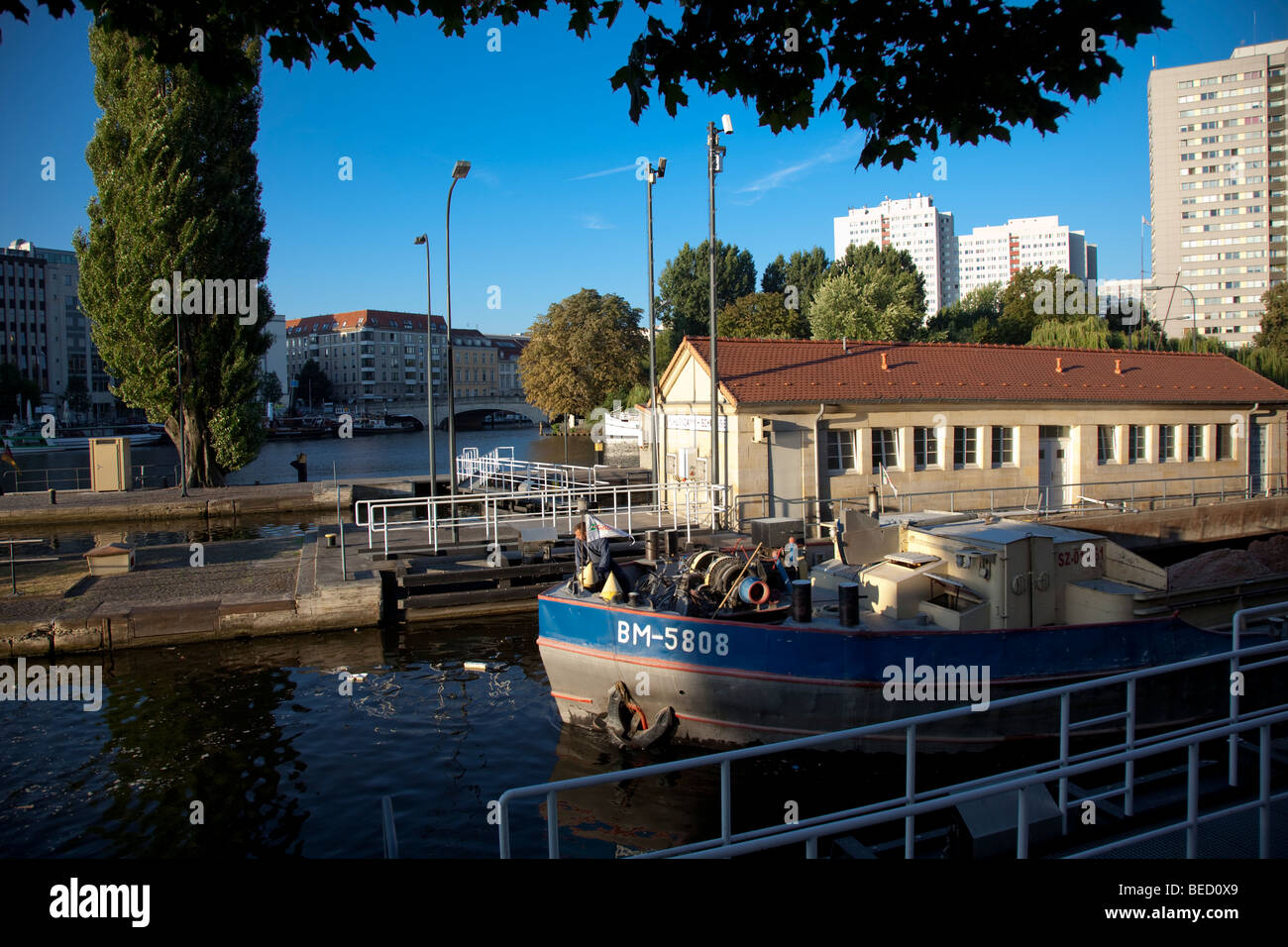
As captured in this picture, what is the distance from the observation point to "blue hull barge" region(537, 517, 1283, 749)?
1167 cm

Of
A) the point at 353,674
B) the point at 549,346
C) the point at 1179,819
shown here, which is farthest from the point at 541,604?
the point at 549,346

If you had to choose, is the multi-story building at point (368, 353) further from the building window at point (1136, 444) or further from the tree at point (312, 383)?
the building window at point (1136, 444)

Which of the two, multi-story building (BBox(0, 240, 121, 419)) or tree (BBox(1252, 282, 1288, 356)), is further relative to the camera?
multi-story building (BBox(0, 240, 121, 419))

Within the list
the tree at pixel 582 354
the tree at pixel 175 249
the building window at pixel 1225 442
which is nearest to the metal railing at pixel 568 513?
the building window at pixel 1225 442

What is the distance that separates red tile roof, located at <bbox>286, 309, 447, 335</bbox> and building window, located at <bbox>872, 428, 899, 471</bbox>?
144 m

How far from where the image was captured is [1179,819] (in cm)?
643

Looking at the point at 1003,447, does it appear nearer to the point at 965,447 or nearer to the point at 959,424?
the point at 965,447

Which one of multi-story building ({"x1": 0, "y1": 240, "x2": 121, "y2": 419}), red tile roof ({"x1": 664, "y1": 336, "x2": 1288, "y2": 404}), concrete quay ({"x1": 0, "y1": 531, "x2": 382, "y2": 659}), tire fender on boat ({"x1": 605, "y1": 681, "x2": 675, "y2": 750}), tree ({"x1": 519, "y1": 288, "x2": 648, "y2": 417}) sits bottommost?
tire fender on boat ({"x1": 605, "y1": 681, "x2": 675, "y2": 750})

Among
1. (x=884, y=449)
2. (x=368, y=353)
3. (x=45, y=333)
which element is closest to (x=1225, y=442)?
(x=884, y=449)

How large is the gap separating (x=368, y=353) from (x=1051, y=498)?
488 feet

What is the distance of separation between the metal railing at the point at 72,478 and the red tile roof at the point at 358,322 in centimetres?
9960

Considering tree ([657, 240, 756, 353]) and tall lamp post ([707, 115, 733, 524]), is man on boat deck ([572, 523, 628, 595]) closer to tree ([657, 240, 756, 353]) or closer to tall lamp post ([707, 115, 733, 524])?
tall lamp post ([707, 115, 733, 524])

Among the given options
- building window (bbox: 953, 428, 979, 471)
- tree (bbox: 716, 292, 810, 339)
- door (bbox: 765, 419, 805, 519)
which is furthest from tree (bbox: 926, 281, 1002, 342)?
door (bbox: 765, 419, 805, 519)
